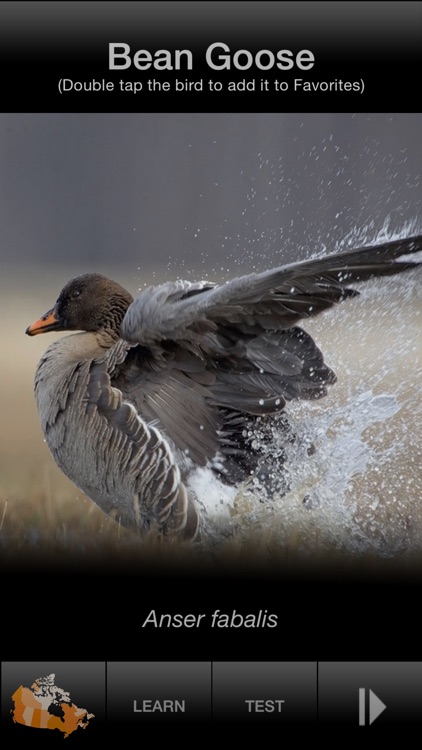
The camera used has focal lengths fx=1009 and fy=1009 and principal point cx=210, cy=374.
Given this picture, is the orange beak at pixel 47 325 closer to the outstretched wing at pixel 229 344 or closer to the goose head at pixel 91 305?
the goose head at pixel 91 305

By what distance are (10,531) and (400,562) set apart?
136 centimetres

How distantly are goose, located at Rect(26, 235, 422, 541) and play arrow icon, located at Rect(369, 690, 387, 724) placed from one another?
106cm

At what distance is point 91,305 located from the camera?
430 cm

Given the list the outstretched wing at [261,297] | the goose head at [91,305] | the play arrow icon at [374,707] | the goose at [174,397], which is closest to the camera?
the play arrow icon at [374,707]

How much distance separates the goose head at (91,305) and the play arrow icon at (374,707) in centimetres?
209

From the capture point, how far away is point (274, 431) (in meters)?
3.78

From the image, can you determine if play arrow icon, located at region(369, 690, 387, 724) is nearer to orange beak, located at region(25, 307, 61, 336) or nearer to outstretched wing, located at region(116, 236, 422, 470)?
outstretched wing, located at region(116, 236, 422, 470)

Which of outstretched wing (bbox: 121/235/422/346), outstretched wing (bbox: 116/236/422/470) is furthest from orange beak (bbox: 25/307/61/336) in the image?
outstretched wing (bbox: 121/235/422/346)

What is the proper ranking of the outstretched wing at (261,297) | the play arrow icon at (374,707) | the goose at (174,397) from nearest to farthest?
the play arrow icon at (374,707) < the outstretched wing at (261,297) < the goose at (174,397)

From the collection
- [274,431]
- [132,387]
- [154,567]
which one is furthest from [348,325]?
[154,567]

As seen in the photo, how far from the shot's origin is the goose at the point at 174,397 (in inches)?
136

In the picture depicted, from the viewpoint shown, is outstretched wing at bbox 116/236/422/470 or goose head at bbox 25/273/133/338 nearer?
outstretched wing at bbox 116/236/422/470

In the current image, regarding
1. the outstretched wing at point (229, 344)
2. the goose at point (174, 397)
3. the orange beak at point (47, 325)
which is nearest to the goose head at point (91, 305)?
the orange beak at point (47, 325)

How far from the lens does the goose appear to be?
136 inches
